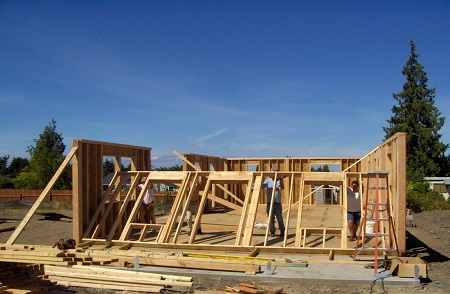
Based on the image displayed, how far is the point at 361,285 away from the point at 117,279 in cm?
376

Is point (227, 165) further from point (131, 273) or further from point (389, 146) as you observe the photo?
point (131, 273)

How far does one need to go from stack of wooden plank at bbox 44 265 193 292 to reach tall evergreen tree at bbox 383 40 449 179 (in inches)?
1276

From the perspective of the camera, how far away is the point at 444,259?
8922 mm

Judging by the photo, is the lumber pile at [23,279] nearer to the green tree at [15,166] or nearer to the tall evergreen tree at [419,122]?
the tall evergreen tree at [419,122]

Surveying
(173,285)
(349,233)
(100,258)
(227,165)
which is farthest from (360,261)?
(227,165)

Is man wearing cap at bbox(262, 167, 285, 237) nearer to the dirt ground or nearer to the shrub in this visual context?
the dirt ground

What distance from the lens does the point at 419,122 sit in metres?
37.4

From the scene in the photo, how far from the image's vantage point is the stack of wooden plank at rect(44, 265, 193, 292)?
682 cm

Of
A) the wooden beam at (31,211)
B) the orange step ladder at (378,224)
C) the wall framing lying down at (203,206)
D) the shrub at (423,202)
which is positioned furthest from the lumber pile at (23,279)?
the shrub at (423,202)

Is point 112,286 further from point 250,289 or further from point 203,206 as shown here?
point 203,206

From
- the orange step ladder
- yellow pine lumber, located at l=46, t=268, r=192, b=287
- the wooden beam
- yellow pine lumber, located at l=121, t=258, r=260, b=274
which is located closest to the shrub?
the orange step ladder

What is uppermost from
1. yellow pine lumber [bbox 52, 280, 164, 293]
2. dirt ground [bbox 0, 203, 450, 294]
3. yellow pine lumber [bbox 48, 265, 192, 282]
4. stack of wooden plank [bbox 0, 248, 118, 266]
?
stack of wooden plank [bbox 0, 248, 118, 266]

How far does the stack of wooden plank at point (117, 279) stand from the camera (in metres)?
6.82

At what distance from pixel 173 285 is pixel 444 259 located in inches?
218
